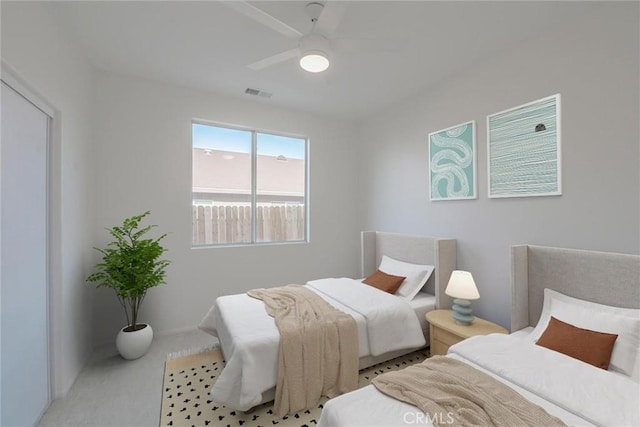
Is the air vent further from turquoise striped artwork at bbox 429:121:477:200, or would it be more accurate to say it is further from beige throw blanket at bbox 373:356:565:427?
beige throw blanket at bbox 373:356:565:427

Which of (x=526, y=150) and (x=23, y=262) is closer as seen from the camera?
(x=23, y=262)

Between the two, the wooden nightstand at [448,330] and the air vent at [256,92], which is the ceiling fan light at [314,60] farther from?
the wooden nightstand at [448,330]

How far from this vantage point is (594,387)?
1.30m

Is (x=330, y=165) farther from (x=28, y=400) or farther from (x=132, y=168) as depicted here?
(x=28, y=400)

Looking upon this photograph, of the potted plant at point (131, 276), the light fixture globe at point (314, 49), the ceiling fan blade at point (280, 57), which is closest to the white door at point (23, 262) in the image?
the potted plant at point (131, 276)

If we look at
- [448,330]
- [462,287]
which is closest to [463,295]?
[462,287]

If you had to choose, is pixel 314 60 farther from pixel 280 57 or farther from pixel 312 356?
pixel 312 356

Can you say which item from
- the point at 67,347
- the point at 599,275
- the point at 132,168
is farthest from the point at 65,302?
the point at 599,275

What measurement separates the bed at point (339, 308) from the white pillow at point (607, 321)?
2.88ft

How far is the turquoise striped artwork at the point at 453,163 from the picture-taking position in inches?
108

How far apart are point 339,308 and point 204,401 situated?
1273 mm

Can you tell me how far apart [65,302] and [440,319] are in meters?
3.18

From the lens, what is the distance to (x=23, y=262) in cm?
169

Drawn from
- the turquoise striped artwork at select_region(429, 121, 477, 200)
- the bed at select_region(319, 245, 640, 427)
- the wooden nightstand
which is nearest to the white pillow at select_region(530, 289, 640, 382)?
the bed at select_region(319, 245, 640, 427)
